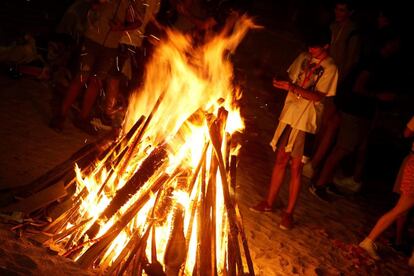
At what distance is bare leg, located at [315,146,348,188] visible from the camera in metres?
7.14

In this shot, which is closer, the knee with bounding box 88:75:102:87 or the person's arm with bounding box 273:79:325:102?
the person's arm with bounding box 273:79:325:102

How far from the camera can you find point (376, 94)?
670 centimetres

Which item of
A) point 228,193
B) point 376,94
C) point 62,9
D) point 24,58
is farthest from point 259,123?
point 62,9

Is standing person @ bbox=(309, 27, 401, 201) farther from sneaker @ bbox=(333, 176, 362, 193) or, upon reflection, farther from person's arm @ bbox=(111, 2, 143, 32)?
person's arm @ bbox=(111, 2, 143, 32)

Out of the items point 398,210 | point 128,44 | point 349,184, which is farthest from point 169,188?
point 349,184

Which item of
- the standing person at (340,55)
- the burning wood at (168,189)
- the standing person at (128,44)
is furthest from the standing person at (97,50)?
the standing person at (340,55)

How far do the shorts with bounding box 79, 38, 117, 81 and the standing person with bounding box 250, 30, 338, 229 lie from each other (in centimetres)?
281

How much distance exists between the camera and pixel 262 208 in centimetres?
577

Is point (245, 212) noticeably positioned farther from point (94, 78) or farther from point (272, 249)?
point (94, 78)

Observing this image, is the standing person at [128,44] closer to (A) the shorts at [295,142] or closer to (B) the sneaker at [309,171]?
(A) the shorts at [295,142]

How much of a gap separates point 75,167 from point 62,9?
9722 millimetres

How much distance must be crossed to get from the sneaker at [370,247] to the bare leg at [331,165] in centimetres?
154

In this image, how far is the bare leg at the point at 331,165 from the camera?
714cm

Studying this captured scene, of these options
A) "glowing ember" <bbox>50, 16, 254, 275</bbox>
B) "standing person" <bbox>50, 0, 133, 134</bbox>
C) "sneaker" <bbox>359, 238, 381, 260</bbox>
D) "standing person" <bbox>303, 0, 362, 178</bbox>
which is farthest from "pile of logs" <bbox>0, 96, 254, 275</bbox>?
"standing person" <bbox>303, 0, 362, 178</bbox>
